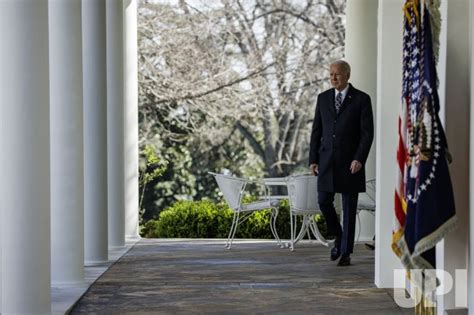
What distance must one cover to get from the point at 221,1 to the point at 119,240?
7733 millimetres

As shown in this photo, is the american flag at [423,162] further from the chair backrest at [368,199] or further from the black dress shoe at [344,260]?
the chair backrest at [368,199]

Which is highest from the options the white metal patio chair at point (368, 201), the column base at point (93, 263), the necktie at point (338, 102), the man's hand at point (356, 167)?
the necktie at point (338, 102)

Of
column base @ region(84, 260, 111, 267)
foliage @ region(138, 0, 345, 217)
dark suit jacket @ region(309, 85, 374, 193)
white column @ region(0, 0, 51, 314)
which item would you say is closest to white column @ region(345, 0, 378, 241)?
dark suit jacket @ region(309, 85, 374, 193)

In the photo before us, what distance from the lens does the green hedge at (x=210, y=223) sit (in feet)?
38.6

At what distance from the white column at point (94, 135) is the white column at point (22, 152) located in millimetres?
2968

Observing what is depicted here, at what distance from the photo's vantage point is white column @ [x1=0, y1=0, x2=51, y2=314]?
5445 millimetres

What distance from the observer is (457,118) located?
15.5ft

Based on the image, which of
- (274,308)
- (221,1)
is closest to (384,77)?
(274,308)

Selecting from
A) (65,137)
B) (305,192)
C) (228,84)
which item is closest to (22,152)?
(65,137)

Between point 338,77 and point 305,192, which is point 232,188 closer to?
point 305,192

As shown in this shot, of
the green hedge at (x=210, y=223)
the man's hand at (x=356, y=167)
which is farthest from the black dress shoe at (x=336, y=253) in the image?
the green hedge at (x=210, y=223)

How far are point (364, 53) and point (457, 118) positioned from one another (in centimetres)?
638

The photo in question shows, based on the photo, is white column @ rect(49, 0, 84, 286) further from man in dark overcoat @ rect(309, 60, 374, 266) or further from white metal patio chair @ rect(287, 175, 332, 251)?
white metal patio chair @ rect(287, 175, 332, 251)

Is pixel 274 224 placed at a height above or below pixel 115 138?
below
